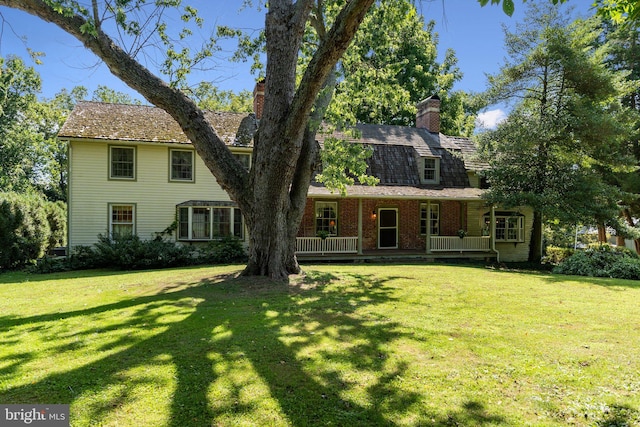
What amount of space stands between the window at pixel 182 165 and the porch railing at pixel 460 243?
1126 cm

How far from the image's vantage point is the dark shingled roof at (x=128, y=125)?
50.5ft

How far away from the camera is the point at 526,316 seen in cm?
674

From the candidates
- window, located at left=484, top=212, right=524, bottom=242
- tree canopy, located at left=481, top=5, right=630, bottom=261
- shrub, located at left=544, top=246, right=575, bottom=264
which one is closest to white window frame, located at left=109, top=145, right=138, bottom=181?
tree canopy, located at left=481, top=5, right=630, bottom=261

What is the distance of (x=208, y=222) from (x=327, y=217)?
212 inches

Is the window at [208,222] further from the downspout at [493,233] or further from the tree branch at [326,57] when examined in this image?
the downspout at [493,233]

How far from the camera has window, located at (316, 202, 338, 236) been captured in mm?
18109

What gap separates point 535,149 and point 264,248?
13801 mm

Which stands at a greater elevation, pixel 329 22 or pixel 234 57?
pixel 329 22

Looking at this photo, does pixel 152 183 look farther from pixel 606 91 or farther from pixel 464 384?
pixel 606 91

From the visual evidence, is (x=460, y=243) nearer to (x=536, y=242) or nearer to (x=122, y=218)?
(x=536, y=242)

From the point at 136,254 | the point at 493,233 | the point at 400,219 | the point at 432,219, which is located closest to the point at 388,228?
the point at 400,219

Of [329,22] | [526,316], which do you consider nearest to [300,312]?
[526,316]

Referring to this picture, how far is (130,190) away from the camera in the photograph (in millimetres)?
15969

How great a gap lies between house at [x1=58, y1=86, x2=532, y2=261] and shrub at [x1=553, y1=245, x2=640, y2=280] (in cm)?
413
